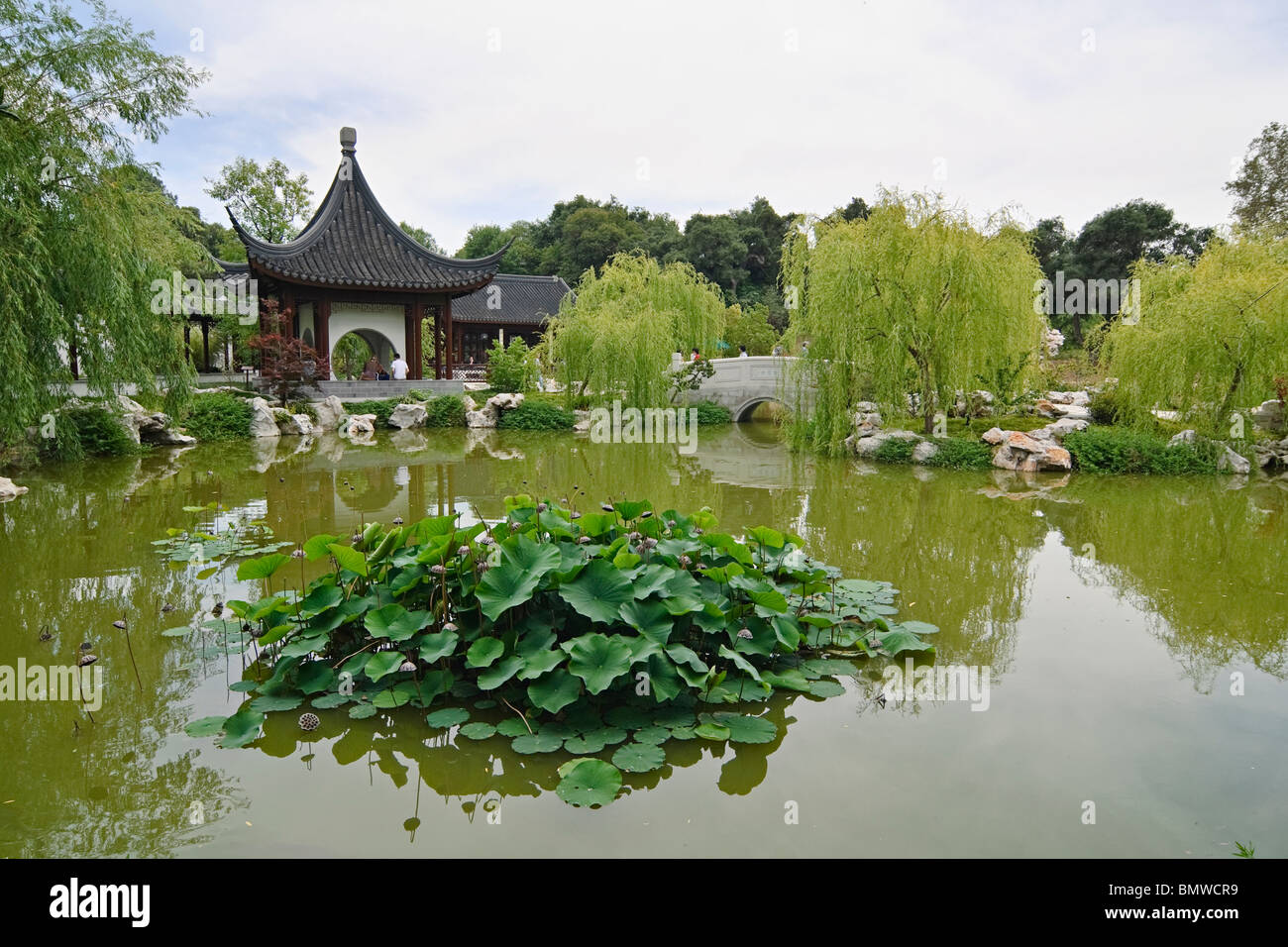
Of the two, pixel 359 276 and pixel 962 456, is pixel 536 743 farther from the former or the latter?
pixel 359 276

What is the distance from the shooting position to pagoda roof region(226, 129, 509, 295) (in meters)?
16.6

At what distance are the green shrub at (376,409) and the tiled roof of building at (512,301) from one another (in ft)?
28.3

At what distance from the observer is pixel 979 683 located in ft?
12.0

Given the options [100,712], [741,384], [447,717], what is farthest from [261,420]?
[447,717]

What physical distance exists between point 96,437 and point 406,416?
229 inches

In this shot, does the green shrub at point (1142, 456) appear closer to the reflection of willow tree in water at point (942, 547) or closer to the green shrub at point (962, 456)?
the green shrub at point (962, 456)

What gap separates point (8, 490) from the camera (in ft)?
25.7

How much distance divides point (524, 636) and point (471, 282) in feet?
52.8

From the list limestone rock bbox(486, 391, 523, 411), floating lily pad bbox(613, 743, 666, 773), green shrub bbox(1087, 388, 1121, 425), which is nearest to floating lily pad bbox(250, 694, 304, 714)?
floating lily pad bbox(613, 743, 666, 773)

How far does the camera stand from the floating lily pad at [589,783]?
2549 mm

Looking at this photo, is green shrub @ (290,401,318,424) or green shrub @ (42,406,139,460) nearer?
green shrub @ (42,406,139,460)

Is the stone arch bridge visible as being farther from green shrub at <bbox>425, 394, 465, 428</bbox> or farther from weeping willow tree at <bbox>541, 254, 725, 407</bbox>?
green shrub at <bbox>425, 394, 465, 428</bbox>

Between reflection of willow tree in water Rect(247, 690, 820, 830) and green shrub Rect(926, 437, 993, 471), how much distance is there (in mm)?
8560
